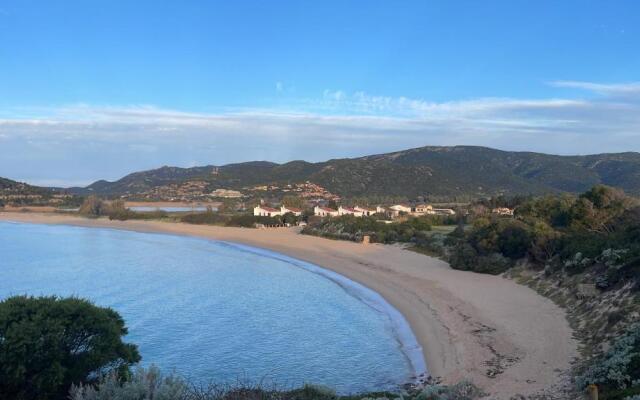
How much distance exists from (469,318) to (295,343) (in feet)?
19.3

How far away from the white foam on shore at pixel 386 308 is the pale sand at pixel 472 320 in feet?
0.85

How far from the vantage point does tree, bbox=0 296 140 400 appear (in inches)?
385

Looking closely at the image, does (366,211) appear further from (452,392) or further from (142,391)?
(142,391)

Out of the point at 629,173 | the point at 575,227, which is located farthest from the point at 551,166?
the point at 575,227

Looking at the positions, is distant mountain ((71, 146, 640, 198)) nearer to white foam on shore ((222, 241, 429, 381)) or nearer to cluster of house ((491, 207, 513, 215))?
cluster of house ((491, 207, 513, 215))

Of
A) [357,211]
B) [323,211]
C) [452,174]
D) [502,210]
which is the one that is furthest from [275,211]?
[452,174]

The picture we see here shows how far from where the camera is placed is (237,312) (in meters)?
20.9

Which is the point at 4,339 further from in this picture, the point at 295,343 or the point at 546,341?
the point at 546,341

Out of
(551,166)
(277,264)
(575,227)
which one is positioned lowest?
(277,264)

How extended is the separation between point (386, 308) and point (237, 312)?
560cm

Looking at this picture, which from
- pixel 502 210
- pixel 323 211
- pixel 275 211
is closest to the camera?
pixel 502 210

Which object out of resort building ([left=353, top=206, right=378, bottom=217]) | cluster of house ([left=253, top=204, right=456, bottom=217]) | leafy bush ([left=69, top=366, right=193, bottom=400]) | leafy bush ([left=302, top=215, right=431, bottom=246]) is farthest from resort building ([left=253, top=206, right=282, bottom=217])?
leafy bush ([left=69, top=366, right=193, bottom=400])

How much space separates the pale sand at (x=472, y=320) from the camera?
41.7ft

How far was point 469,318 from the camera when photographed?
725 inches
